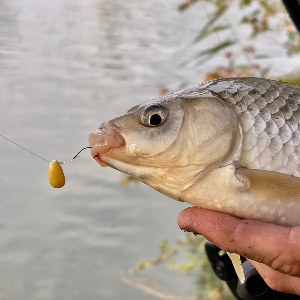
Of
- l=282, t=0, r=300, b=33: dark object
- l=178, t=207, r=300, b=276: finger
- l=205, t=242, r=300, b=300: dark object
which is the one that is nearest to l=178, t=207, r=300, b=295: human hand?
l=178, t=207, r=300, b=276: finger

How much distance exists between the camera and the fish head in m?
1.24

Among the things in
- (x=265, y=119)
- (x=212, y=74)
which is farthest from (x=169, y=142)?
(x=212, y=74)

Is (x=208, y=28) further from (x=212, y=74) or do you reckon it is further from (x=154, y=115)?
(x=154, y=115)

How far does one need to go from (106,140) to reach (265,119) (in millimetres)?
423

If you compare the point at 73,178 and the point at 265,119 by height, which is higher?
the point at 265,119

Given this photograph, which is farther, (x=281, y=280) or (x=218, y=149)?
(x=281, y=280)

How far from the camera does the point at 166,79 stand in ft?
21.9

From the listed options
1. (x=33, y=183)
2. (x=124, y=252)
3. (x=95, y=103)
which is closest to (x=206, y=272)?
(x=124, y=252)

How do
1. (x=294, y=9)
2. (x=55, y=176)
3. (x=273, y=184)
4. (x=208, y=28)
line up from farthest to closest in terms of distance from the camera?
(x=208, y=28)
(x=294, y=9)
(x=55, y=176)
(x=273, y=184)

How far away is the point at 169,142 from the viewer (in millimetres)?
1265

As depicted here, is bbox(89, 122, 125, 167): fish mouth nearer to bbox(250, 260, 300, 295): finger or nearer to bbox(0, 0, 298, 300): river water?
bbox(250, 260, 300, 295): finger

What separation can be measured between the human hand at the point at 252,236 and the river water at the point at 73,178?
6.26ft

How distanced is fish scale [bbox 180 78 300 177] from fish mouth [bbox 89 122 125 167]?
0.73ft

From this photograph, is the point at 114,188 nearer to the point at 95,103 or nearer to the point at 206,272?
the point at 206,272
